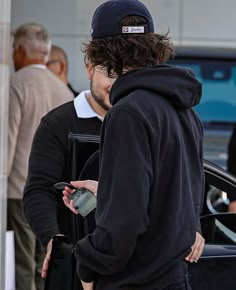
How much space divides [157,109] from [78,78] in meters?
6.32

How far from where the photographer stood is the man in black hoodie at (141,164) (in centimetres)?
240

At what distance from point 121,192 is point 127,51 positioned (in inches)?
17.3

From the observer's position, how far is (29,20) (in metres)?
8.76

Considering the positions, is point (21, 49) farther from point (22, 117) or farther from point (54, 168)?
point (54, 168)

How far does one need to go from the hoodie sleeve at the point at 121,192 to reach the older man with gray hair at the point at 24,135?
3.29 metres

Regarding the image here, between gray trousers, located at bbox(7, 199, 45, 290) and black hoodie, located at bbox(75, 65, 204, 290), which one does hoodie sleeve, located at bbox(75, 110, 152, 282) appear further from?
gray trousers, located at bbox(7, 199, 45, 290)

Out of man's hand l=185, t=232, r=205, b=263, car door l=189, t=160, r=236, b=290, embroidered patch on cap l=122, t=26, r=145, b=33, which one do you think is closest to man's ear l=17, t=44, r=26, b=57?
car door l=189, t=160, r=236, b=290

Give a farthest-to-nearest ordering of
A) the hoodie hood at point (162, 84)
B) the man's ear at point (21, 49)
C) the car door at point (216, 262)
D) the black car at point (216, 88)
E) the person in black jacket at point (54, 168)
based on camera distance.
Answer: the black car at point (216, 88), the man's ear at point (21, 49), the car door at point (216, 262), the person in black jacket at point (54, 168), the hoodie hood at point (162, 84)

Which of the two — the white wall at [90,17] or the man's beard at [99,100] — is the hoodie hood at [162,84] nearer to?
the man's beard at [99,100]

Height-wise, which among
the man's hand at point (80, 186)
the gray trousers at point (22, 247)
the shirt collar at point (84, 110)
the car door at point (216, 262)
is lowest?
the gray trousers at point (22, 247)

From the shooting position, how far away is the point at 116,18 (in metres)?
2.62

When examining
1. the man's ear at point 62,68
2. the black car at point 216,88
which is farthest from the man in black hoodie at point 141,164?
the black car at point 216,88

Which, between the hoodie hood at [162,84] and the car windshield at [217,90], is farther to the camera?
the car windshield at [217,90]

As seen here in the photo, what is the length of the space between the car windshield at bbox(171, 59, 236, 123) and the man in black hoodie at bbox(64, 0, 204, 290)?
6220 mm
